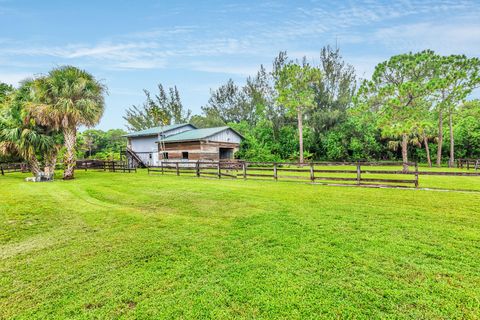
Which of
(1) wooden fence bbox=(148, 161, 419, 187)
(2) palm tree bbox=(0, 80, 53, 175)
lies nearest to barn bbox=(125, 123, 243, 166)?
(1) wooden fence bbox=(148, 161, 419, 187)

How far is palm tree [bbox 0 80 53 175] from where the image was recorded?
14.2m

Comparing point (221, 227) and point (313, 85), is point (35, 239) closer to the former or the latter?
point (221, 227)

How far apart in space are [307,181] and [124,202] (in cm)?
801

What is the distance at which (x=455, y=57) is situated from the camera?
20.5 meters

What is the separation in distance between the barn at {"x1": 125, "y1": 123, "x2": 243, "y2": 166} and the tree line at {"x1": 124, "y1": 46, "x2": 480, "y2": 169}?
79.2 inches

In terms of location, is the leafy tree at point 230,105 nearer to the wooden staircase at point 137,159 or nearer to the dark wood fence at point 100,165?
the wooden staircase at point 137,159

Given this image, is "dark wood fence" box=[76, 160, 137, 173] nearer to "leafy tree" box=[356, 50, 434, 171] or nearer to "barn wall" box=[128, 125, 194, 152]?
"barn wall" box=[128, 125, 194, 152]

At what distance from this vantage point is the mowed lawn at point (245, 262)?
2482 mm

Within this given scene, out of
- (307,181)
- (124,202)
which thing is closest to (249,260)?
(124,202)

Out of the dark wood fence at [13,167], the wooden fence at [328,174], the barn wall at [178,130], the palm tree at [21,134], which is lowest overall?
the wooden fence at [328,174]

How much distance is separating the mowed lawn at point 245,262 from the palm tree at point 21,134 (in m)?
10.3

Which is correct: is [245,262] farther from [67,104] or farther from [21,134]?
[21,134]

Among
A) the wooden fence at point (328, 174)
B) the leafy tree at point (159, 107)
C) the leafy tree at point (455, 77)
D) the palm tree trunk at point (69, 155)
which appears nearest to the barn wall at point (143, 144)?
the wooden fence at point (328, 174)

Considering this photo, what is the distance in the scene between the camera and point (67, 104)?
47.3ft
